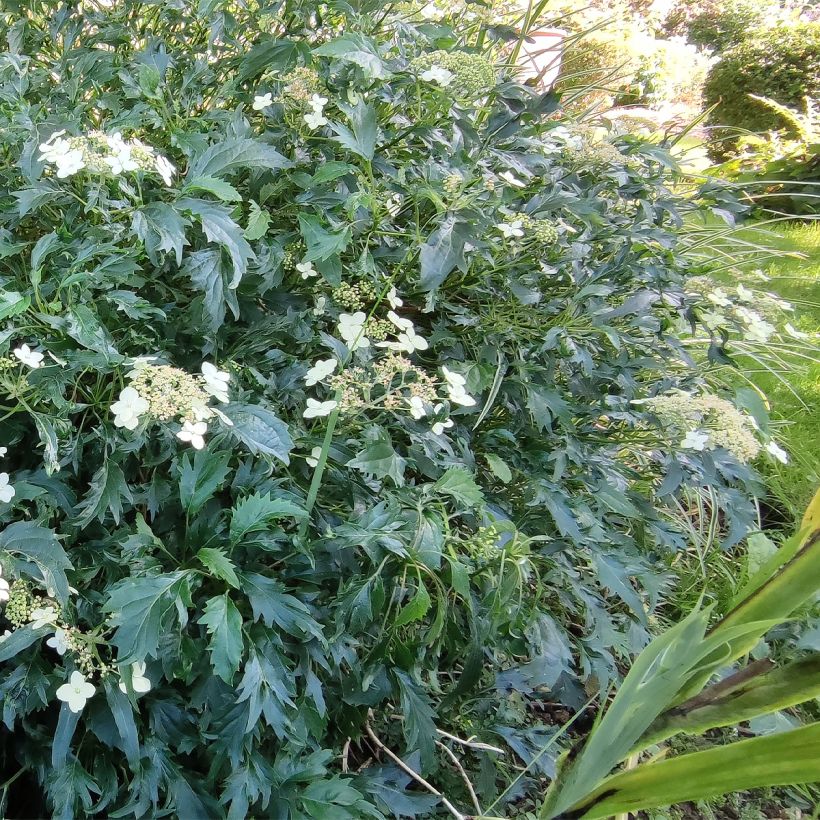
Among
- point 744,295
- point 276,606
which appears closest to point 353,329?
A: point 276,606

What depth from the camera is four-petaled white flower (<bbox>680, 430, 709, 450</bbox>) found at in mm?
1168

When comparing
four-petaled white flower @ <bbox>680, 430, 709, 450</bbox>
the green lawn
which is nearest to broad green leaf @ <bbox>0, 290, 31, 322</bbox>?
four-petaled white flower @ <bbox>680, 430, 709, 450</bbox>

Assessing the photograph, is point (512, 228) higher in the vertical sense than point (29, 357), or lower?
higher

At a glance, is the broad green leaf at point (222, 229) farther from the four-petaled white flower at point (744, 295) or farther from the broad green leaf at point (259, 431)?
the four-petaled white flower at point (744, 295)

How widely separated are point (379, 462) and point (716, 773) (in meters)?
0.55

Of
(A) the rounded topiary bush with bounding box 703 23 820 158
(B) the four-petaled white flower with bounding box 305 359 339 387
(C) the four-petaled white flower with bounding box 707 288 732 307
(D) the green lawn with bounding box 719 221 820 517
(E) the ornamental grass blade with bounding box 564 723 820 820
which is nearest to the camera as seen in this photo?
(E) the ornamental grass blade with bounding box 564 723 820 820

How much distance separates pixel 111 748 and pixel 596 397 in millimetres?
1090

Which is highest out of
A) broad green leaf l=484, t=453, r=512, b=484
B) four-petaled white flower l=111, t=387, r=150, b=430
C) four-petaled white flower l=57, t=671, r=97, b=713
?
four-petaled white flower l=111, t=387, r=150, b=430

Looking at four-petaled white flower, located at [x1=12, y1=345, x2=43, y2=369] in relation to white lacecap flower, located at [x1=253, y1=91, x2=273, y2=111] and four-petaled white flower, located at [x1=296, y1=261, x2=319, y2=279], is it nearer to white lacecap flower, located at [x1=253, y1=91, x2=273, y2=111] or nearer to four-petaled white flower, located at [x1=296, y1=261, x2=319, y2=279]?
four-petaled white flower, located at [x1=296, y1=261, x2=319, y2=279]

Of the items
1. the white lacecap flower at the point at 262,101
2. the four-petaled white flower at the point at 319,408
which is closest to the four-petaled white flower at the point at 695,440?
the four-petaled white flower at the point at 319,408

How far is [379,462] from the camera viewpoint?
0.92m

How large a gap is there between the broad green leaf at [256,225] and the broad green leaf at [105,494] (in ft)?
1.35

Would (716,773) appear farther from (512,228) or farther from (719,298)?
(719,298)

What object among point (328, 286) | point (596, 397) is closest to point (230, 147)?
point (328, 286)
